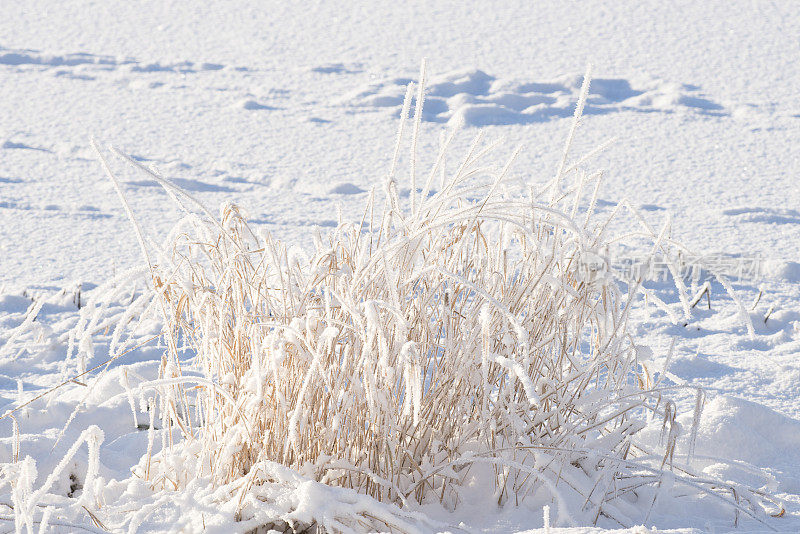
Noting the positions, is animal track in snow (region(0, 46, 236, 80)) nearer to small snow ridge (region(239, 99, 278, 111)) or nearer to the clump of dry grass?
small snow ridge (region(239, 99, 278, 111))

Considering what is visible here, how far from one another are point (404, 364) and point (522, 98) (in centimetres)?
355

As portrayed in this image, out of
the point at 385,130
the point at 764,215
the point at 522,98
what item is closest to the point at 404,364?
the point at 764,215

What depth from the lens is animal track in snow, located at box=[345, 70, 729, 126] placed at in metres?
4.18

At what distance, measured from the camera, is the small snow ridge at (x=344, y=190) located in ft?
10.9

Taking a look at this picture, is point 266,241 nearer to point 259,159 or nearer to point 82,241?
point 82,241

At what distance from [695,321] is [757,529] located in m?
1.17

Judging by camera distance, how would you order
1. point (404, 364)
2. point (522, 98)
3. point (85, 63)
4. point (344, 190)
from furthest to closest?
point (85, 63) < point (522, 98) < point (344, 190) < point (404, 364)

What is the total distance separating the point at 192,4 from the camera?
6605 mm

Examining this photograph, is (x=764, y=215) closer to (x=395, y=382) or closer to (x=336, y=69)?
(x=395, y=382)

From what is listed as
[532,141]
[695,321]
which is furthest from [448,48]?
[695,321]

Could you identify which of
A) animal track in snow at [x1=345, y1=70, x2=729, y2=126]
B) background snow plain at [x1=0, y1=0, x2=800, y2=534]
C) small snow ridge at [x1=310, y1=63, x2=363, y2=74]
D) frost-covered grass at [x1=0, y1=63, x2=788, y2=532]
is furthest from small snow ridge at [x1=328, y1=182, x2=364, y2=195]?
frost-covered grass at [x1=0, y1=63, x2=788, y2=532]

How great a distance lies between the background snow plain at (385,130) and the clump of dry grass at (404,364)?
0.10 m

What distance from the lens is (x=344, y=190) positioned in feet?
10.9

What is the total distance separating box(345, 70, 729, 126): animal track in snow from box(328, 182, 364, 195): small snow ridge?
924 millimetres
